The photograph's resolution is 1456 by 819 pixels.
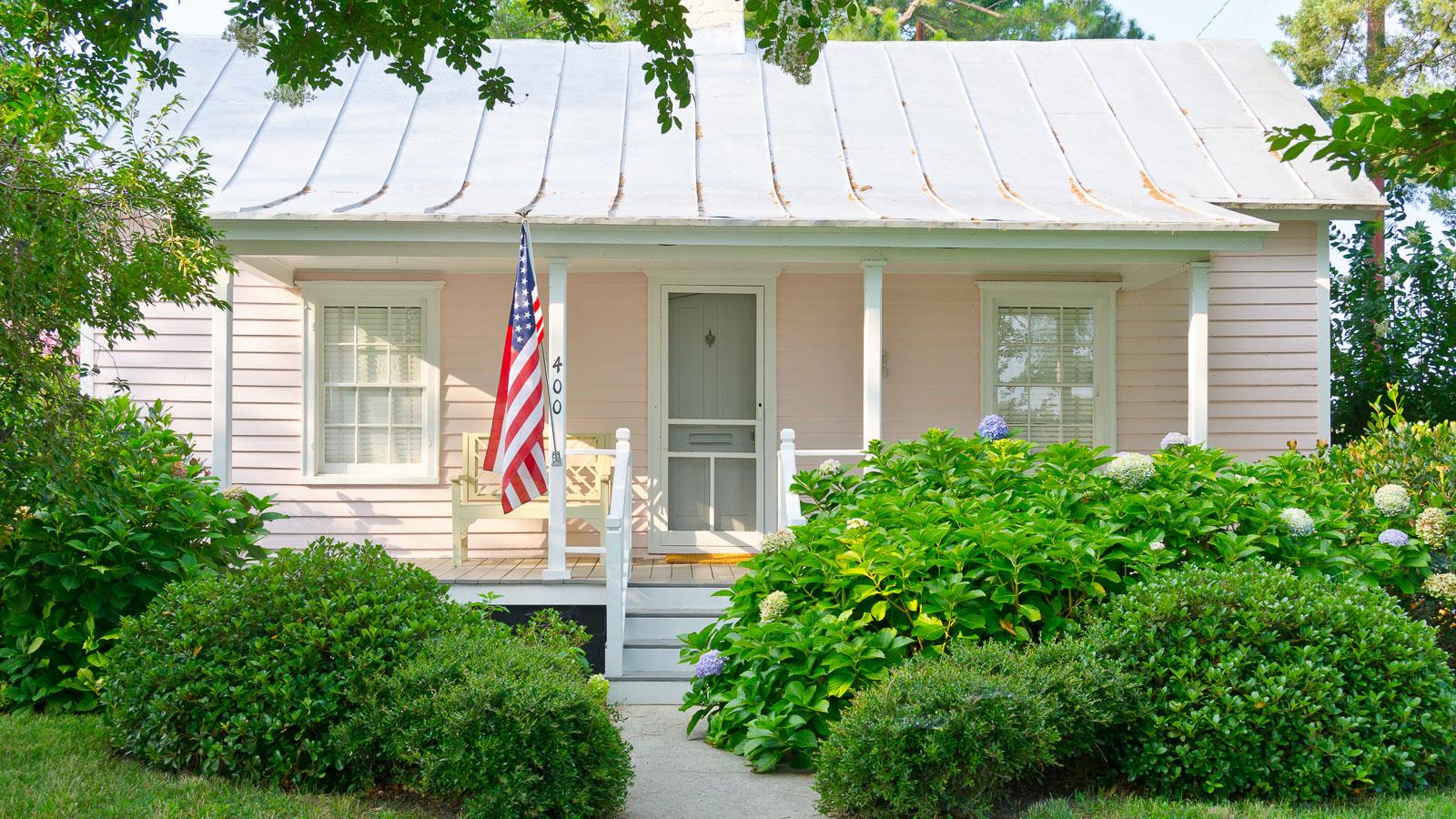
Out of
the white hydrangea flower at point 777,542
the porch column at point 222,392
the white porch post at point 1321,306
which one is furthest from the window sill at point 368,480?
the white porch post at point 1321,306

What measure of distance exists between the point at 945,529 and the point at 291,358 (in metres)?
6.25

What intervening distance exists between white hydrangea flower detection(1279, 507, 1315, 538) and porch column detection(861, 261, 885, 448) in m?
3.18

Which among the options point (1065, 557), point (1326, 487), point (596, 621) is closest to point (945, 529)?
point (1065, 557)

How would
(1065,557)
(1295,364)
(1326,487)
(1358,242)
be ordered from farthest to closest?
(1358,242)
(1295,364)
(1326,487)
(1065,557)

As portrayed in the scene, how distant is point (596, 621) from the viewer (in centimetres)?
728

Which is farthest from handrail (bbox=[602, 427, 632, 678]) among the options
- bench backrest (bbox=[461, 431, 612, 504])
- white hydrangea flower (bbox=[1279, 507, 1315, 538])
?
white hydrangea flower (bbox=[1279, 507, 1315, 538])

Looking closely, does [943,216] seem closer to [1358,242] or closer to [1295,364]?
[1295,364]

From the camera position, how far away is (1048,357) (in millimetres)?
9516

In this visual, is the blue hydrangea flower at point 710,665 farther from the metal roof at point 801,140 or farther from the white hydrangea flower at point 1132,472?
the metal roof at point 801,140

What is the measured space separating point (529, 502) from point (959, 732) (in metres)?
4.78

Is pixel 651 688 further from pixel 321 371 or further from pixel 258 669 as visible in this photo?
pixel 321 371

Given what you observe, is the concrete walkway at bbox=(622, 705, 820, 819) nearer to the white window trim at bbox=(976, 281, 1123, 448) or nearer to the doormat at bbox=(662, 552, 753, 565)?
the doormat at bbox=(662, 552, 753, 565)

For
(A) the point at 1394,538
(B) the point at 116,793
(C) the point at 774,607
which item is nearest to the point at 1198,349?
(A) the point at 1394,538

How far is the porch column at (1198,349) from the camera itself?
8.09 metres
